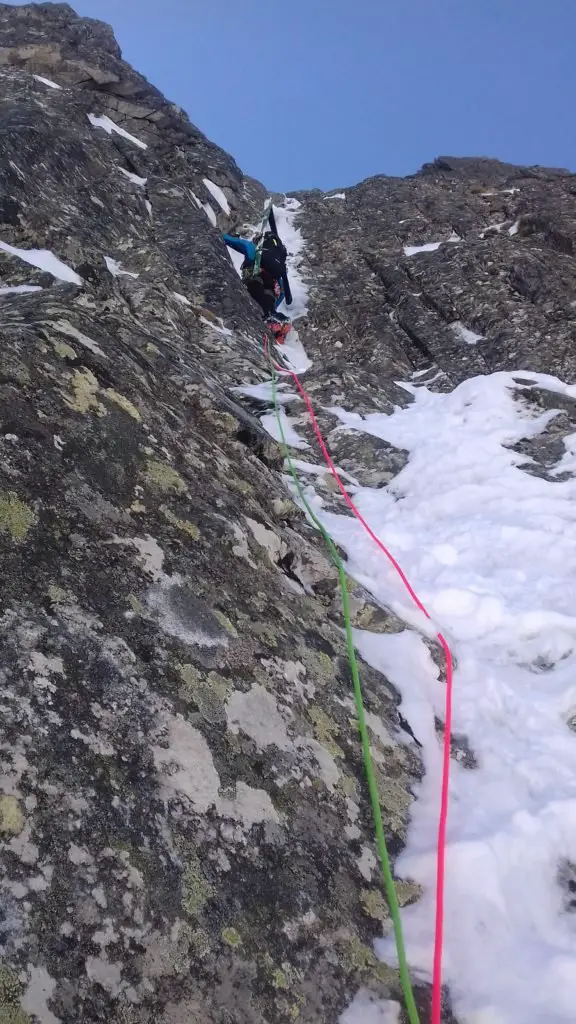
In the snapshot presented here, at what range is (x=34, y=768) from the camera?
220 cm

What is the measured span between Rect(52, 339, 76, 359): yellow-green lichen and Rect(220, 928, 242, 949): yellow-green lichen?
3467 mm

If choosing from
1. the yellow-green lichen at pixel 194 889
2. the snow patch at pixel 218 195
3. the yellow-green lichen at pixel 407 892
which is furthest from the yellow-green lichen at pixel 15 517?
the snow patch at pixel 218 195

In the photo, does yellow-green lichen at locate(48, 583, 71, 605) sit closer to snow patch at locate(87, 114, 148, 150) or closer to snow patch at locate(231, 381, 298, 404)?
snow patch at locate(231, 381, 298, 404)

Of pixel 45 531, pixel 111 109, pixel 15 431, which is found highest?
pixel 111 109

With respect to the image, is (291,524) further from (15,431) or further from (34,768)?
(34,768)

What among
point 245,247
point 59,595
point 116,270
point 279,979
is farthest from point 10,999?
point 245,247

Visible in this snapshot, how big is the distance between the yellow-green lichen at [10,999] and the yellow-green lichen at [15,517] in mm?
1716

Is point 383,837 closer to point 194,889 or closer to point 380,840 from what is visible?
point 380,840

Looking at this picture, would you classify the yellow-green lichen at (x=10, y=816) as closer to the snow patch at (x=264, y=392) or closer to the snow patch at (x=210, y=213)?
the snow patch at (x=264, y=392)

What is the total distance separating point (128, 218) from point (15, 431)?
12976 millimetres

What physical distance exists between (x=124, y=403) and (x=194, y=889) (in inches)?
119

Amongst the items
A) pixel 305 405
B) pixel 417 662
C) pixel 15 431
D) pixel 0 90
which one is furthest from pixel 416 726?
pixel 0 90

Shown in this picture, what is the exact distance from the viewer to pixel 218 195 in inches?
902

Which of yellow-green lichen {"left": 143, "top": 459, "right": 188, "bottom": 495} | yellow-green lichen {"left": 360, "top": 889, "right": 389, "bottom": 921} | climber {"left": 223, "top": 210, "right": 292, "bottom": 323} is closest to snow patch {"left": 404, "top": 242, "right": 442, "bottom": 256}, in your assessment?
climber {"left": 223, "top": 210, "right": 292, "bottom": 323}
